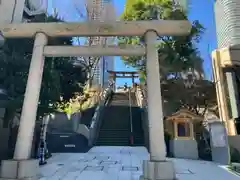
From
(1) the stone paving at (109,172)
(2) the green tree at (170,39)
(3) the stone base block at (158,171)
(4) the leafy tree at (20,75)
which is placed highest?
(2) the green tree at (170,39)

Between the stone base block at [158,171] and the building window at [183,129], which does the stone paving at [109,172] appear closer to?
the stone base block at [158,171]

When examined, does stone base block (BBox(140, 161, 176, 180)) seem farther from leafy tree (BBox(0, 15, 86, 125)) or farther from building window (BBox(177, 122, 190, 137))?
building window (BBox(177, 122, 190, 137))

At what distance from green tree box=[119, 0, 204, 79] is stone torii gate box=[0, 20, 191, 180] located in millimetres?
7396

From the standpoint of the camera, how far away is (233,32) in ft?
51.9

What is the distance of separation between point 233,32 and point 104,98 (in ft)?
37.6

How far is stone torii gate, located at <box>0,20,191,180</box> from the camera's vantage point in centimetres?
562

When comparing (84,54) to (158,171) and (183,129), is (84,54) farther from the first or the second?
(183,129)

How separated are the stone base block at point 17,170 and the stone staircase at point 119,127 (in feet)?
25.2

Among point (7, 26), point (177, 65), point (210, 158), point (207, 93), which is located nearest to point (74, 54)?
point (7, 26)

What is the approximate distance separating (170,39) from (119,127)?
6489 millimetres

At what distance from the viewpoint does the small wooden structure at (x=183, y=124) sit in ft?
34.4

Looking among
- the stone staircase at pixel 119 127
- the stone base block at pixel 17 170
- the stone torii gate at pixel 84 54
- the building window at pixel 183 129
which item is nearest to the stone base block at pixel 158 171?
the stone torii gate at pixel 84 54

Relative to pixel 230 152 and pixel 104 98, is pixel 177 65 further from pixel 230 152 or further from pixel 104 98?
pixel 104 98

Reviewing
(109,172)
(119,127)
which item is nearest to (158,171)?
(109,172)
